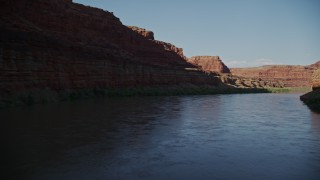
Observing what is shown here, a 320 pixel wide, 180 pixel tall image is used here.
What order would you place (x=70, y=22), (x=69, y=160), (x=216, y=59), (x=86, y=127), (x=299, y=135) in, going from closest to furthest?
(x=69, y=160) → (x=299, y=135) → (x=86, y=127) → (x=70, y=22) → (x=216, y=59)

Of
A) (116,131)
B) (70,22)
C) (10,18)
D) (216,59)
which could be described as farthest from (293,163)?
(216,59)

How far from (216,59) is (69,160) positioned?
10855 cm

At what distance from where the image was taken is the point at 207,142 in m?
11.1

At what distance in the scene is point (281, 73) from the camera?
13162 centimetres

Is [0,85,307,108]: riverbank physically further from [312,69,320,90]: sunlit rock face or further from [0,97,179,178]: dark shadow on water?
[312,69,320,90]: sunlit rock face

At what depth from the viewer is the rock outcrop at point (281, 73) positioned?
124244mm

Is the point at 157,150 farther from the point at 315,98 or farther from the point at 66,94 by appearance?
the point at 66,94

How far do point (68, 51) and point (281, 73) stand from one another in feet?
368

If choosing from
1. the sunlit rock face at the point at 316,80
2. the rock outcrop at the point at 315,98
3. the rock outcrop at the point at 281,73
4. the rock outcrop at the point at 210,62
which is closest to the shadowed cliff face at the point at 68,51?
the rock outcrop at the point at 315,98

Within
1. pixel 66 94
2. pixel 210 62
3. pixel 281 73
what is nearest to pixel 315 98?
pixel 66 94

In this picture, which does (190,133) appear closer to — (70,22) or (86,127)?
(86,127)

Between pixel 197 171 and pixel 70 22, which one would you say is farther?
pixel 70 22

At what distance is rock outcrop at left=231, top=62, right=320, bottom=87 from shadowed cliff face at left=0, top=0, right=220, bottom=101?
69.5m

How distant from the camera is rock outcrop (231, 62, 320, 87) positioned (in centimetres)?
12424
